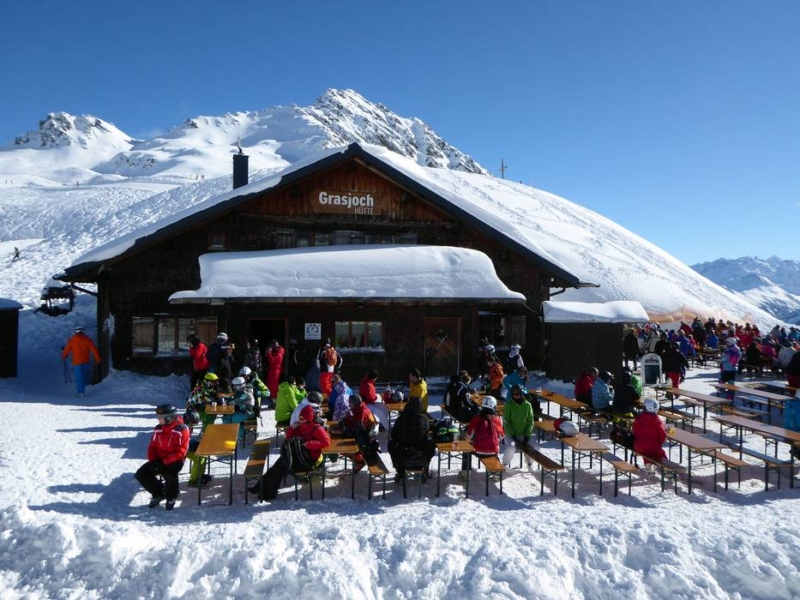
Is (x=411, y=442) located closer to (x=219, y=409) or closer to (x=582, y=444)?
(x=582, y=444)

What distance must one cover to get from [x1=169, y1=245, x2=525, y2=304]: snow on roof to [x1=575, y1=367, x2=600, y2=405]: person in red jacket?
3.47 meters

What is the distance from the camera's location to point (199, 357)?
1259 centimetres

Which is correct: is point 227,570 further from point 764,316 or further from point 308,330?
point 764,316

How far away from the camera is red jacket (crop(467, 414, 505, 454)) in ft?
26.4

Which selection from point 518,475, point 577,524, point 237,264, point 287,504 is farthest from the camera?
point 237,264

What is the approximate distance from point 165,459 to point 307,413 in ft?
5.87

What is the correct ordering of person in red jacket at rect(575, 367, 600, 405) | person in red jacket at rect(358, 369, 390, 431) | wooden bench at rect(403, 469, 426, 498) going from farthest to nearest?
1. person in red jacket at rect(575, 367, 600, 405)
2. person in red jacket at rect(358, 369, 390, 431)
3. wooden bench at rect(403, 469, 426, 498)

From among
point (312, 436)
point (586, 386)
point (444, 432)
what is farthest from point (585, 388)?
point (312, 436)

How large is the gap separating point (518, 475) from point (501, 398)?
3197mm

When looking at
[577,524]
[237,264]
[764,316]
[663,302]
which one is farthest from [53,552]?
[764,316]

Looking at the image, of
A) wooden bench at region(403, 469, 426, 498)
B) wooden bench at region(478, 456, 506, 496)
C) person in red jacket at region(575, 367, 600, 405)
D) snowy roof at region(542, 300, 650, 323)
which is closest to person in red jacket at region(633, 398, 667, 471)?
wooden bench at region(478, 456, 506, 496)

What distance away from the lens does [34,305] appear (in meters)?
25.9

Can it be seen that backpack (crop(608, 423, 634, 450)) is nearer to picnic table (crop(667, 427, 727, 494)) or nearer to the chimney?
picnic table (crop(667, 427, 727, 494))

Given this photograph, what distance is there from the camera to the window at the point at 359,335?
15.8 m
